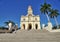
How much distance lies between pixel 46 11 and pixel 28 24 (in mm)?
8287

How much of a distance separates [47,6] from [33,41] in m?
38.5

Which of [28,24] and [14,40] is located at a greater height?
[28,24]

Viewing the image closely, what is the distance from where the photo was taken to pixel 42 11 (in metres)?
47.8

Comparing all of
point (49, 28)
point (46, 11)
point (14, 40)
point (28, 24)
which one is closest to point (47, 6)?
point (46, 11)

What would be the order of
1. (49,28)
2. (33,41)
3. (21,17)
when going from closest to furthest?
(33,41), (49,28), (21,17)

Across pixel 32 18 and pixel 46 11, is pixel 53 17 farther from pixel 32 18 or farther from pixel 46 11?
pixel 32 18

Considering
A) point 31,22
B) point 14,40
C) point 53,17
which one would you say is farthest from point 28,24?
point 14,40

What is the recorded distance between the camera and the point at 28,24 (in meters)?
46.0

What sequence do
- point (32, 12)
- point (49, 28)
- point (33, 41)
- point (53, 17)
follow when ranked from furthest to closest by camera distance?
point (53, 17)
point (32, 12)
point (49, 28)
point (33, 41)

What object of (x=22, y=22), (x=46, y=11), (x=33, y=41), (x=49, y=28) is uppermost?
(x=46, y=11)

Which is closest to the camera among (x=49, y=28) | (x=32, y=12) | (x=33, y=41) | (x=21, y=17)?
(x=33, y=41)

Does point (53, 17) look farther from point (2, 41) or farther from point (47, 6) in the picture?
point (2, 41)

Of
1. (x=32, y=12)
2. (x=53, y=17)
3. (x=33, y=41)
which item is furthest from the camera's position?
(x=53, y=17)

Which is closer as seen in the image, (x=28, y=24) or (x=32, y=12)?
(x=28, y=24)
